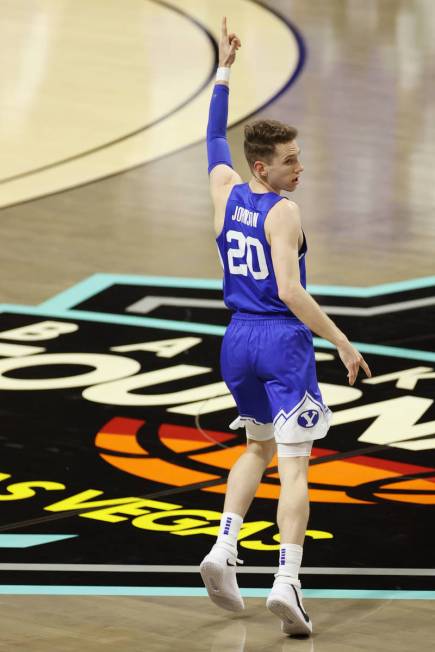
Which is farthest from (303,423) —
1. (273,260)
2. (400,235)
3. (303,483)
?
(400,235)

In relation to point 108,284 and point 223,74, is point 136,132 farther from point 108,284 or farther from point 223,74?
point 223,74

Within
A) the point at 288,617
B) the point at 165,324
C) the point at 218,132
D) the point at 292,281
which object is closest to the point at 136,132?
the point at 165,324

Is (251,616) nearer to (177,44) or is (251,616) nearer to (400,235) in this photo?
(400,235)

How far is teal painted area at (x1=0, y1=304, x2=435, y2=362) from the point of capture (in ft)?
31.7

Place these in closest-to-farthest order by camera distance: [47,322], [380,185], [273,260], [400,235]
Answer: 1. [273,260]
2. [47,322]
3. [400,235]
4. [380,185]

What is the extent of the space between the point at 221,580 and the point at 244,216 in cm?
132

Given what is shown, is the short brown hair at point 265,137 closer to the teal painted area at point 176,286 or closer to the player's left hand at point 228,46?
the player's left hand at point 228,46

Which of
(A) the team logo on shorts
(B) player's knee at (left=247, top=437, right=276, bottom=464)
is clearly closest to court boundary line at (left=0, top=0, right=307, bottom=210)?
(B) player's knee at (left=247, top=437, right=276, bottom=464)

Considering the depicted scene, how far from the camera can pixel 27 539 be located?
22.3 feet

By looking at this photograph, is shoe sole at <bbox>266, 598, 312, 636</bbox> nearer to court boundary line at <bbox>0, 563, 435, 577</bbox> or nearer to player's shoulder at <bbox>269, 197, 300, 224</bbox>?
court boundary line at <bbox>0, 563, 435, 577</bbox>

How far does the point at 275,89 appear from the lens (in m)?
16.5

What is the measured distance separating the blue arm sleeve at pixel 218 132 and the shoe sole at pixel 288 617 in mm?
1790

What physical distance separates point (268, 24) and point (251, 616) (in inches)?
559

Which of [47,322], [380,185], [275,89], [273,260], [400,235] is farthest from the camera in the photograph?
[275,89]
